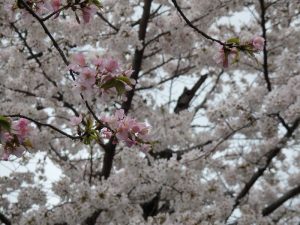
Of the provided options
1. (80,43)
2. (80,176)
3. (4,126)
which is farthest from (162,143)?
(4,126)

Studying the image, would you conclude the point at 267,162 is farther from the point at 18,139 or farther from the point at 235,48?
the point at 18,139

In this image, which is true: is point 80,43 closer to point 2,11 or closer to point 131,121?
point 2,11

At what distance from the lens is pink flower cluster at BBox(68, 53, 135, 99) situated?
7.00 feet

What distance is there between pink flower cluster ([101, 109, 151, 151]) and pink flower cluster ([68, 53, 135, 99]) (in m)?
0.15

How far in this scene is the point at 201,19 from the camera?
716 centimetres

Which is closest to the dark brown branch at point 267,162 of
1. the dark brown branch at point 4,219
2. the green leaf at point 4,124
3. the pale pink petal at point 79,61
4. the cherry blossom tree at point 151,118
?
the cherry blossom tree at point 151,118

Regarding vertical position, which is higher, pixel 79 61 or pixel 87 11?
pixel 87 11

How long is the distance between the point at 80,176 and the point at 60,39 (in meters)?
2.18

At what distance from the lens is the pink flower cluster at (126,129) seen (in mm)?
2332

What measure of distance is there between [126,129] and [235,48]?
27.8 inches

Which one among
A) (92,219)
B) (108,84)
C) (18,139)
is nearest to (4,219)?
(92,219)

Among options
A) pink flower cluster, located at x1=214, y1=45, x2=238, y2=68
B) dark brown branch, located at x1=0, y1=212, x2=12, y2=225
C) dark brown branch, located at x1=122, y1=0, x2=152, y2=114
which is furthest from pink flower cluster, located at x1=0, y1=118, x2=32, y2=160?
dark brown branch, located at x1=122, y1=0, x2=152, y2=114

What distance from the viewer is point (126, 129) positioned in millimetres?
2334

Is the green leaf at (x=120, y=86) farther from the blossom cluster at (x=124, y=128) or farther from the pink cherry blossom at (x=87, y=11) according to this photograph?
the pink cherry blossom at (x=87, y=11)
